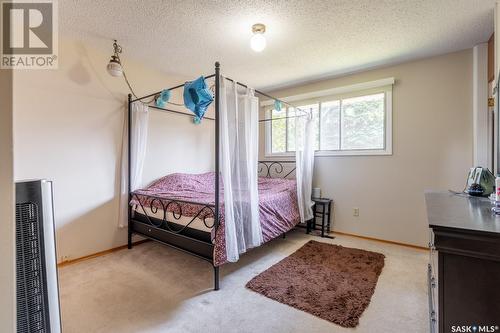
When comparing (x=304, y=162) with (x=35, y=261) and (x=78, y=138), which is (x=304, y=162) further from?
(x=35, y=261)

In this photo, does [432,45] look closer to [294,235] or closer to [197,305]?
[294,235]

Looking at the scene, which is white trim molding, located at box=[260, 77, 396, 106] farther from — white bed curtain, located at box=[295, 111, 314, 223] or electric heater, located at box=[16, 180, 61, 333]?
electric heater, located at box=[16, 180, 61, 333]

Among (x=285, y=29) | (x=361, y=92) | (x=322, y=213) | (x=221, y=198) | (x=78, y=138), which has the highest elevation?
(x=285, y=29)

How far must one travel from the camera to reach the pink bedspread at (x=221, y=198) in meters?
2.31

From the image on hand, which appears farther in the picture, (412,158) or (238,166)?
(412,158)

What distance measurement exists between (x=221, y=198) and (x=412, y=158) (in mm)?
2705

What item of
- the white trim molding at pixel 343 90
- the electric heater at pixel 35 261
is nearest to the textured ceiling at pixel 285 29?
the white trim molding at pixel 343 90

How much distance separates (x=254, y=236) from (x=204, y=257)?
0.54 meters

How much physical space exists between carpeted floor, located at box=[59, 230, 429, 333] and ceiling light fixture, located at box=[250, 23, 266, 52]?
7.58 feet

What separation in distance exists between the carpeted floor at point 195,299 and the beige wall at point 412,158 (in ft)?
2.25

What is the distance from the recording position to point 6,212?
545 mm

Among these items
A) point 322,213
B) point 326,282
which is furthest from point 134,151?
point 322,213

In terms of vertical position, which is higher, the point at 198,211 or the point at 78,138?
the point at 78,138

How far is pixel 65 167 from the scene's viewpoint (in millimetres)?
2715
